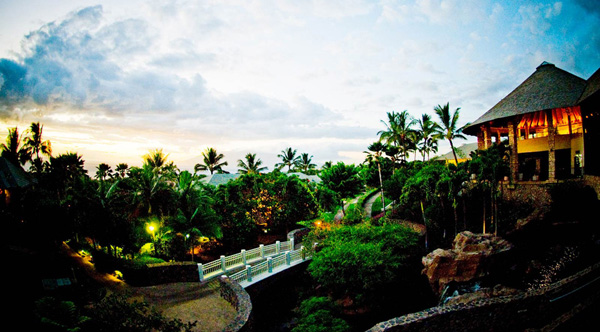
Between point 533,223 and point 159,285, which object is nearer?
point 159,285

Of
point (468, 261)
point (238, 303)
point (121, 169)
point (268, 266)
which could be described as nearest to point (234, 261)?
point (268, 266)

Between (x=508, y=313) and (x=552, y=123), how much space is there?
1476 centimetres

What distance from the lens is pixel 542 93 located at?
16531 mm

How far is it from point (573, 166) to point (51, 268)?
1073 inches

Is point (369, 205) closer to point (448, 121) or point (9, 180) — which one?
point (448, 121)

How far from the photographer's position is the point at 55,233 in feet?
39.4

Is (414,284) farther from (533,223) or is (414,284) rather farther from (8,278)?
(8,278)

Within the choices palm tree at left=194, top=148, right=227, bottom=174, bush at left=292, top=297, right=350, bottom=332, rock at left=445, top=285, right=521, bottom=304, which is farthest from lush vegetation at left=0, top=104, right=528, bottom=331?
palm tree at left=194, top=148, right=227, bottom=174

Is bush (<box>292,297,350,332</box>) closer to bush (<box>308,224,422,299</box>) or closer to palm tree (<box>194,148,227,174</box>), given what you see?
bush (<box>308,224,422,299</box>)

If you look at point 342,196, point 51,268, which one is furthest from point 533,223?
point 51,268

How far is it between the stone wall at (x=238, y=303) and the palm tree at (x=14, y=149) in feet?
85.7

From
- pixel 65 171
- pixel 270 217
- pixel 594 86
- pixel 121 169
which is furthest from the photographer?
pixel 121 169

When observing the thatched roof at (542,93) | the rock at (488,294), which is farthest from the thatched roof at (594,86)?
the rock at (488,294)

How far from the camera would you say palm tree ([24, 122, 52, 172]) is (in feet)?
94.0
